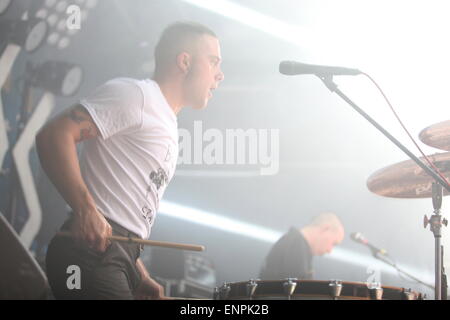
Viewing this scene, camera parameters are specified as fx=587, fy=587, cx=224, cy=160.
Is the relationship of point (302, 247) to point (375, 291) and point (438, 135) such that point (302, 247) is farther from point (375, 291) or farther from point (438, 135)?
point (438, 135)

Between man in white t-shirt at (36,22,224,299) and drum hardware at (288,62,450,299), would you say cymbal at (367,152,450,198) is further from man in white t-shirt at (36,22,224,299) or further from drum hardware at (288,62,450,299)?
man in white t-shirt at (36,22,224,299)

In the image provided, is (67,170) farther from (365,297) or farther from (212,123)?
(365,297)

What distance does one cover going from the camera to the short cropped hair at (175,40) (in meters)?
2.57

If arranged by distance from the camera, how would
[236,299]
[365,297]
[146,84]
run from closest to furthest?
[365,297] → [236,299] → [146,84]

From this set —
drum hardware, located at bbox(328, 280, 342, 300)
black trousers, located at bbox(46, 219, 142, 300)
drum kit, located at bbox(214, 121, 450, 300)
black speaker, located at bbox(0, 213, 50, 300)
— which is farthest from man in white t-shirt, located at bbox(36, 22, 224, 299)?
drum hardware, located at bbox(328, 280, 342, 300)

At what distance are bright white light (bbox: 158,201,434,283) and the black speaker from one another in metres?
0.57

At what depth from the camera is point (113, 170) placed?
7.52ft

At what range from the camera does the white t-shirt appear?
89.3 inches

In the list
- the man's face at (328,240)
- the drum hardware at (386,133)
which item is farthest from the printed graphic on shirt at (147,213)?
the drum hardware at (386,133)

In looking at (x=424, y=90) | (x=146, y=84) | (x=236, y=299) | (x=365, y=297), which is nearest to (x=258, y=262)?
(x=236, y=299)

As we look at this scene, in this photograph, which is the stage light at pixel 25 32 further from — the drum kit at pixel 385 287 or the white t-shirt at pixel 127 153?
the drum kit at pixel 385 287

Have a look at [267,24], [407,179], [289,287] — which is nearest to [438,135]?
[407,179]

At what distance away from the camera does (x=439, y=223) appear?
220 centimetres
